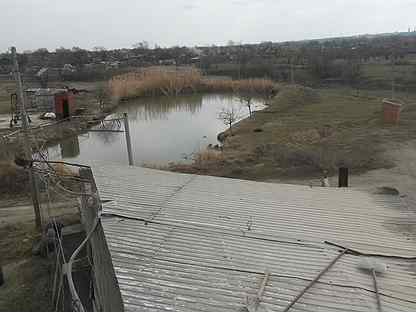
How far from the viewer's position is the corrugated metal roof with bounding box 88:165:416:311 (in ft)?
17.7

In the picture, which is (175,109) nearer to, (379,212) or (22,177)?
(22,177)

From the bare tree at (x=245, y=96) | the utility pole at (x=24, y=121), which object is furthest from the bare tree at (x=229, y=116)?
the utility pole at (x=24, y=121)

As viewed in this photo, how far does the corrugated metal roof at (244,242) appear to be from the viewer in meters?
5.41

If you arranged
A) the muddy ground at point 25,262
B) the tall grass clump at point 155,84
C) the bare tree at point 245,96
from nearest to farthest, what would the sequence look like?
the muddy ground at point 25,262 → the bare tree at point 245,96 → the tall grass clump at point 155,84

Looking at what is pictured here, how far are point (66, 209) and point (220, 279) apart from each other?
941 centimetres

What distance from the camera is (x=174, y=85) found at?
159 feet

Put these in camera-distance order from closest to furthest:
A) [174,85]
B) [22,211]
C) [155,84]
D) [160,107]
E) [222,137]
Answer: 1. [22,211]
2. [222,137]
3. [160,107]
4. [155,84]
5. [174,85]

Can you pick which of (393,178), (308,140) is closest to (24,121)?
(393,178)


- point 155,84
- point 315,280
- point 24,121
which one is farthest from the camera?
point 155,84

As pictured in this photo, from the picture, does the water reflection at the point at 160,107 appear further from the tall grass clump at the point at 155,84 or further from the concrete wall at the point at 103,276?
the concrete wall at the point at 103,276

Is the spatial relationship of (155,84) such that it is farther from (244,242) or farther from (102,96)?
(244,242)

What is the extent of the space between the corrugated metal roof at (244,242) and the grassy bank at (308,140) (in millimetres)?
8153

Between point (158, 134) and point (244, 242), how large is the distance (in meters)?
24.1

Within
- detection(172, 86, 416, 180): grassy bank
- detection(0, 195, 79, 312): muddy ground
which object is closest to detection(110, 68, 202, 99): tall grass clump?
detection(172, 86, 416, 180): grassy bank
